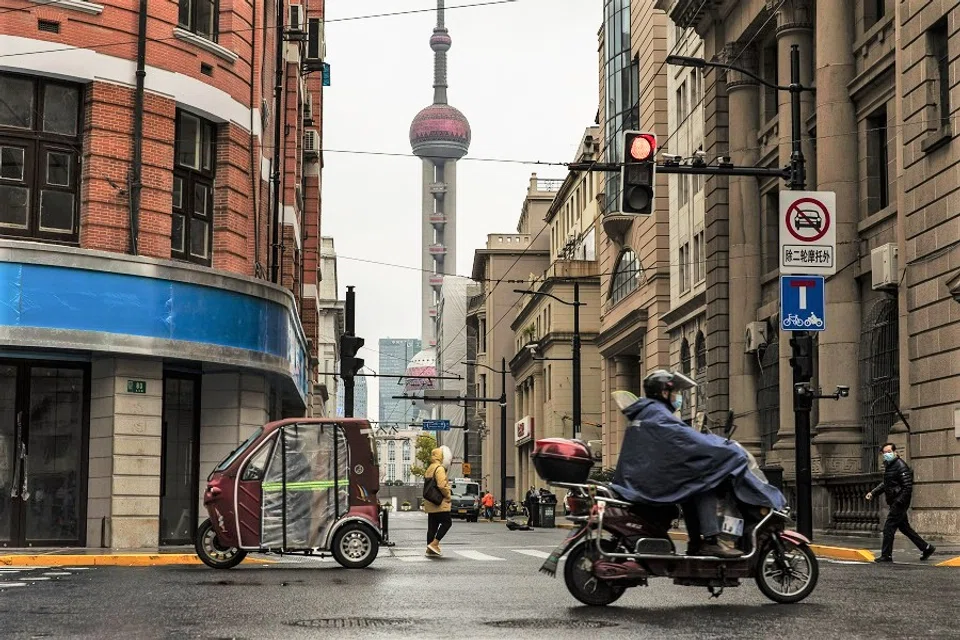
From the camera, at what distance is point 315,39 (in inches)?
1753

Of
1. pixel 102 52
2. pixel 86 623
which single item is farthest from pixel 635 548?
pixel 102 52

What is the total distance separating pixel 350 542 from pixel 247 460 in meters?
1.65

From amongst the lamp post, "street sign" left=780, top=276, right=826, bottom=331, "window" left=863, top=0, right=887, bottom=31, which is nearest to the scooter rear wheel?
the lamp post

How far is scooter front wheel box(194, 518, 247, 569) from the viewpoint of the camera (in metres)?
18.3

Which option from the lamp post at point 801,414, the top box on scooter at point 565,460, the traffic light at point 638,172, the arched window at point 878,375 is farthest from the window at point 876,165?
the top box on scooter at point 565,460

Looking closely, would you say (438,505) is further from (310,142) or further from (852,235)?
(310,142)

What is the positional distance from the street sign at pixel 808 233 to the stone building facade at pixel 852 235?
8.68 feet

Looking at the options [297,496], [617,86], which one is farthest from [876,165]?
[617,86]

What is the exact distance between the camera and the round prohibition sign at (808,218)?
906 inches

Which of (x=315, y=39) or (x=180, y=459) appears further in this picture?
(x=315, y=39)

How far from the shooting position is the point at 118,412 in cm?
2388

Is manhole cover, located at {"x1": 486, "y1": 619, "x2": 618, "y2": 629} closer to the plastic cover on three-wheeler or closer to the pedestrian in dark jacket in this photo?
the plastic cover on three-wheeler

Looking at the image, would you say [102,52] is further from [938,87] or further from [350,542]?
[938,87]

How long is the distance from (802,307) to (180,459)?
1154 cm
